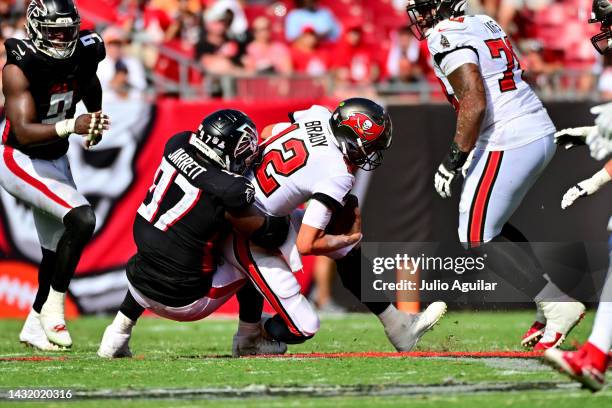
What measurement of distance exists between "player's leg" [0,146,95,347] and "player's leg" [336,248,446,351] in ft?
5.60

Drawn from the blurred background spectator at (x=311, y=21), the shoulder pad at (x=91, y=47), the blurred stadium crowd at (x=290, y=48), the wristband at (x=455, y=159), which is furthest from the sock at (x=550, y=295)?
the blurred background spectator at (x=311, y=21)

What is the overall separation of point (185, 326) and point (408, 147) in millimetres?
2688

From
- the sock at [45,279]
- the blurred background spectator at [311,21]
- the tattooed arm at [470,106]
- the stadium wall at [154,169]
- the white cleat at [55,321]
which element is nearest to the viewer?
the tattooed arm at [470,106]

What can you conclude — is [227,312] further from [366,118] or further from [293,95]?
[366,118]

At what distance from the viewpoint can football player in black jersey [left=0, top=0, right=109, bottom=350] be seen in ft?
21.7

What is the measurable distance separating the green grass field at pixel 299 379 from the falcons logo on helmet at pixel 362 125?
1.19m

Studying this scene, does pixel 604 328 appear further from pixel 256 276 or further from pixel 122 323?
pixel 122 323

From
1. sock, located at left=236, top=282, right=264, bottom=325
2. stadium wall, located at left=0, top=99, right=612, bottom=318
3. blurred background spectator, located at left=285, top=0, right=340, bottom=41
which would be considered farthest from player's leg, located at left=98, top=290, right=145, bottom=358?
blurred background spectator, located at left=285, top=0, right=340, bottom=41

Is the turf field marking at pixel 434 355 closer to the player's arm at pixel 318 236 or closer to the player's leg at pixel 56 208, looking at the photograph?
the player's arm at pixel 318 236

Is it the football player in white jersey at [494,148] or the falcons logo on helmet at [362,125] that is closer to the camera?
the falcons logo on helmet at [362,125]

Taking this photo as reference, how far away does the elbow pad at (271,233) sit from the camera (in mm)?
5750

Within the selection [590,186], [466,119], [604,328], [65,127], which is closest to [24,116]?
[65,127]

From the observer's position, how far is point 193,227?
576 centimetres

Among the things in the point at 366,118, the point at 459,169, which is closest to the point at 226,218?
the point at 366,118
